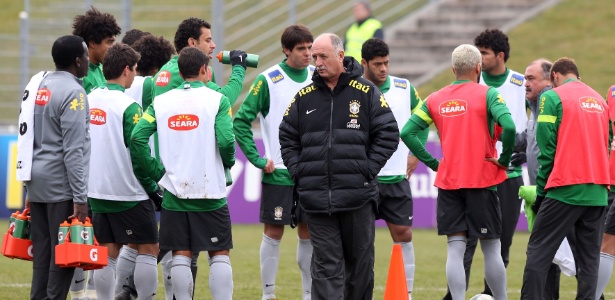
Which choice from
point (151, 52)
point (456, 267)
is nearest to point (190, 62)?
point (151, 52)

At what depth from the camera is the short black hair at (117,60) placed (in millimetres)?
9273

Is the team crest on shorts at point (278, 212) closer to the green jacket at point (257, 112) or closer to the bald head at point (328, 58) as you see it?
the green jacket at point (257, 112)

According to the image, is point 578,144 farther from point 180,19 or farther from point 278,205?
point 180,19

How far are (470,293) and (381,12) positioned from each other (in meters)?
14.8

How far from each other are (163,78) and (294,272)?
398 centimetres

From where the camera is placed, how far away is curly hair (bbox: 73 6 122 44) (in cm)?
976

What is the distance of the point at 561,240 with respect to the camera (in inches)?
360

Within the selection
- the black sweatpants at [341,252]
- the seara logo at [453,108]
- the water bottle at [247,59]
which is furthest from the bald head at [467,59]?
the water bottle at [247,59]

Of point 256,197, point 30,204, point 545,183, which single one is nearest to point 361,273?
point 545,183

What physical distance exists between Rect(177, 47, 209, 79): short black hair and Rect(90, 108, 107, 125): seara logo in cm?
75

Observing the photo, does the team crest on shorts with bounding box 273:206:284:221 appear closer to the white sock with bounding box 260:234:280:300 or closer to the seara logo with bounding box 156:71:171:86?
the white sock with bounding box 260:234:280:300

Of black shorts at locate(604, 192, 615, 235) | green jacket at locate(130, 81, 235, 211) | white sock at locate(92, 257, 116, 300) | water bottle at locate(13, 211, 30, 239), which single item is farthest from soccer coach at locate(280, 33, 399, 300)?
black shorts at locate(604, 192, 615, 235)

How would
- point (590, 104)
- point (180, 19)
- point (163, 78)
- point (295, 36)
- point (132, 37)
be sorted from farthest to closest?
point (180, 19) < point (132, 37) < point (295, 36) < point (163, 78) < point (590, 104)

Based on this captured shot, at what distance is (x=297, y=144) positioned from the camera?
344 inches
